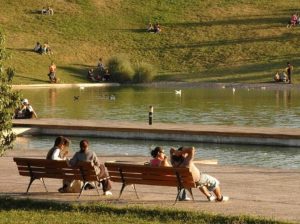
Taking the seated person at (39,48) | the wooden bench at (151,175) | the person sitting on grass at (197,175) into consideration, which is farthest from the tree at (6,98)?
the seated person at (39,48)

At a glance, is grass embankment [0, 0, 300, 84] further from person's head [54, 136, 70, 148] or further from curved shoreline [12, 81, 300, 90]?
person's head [54, 136, 70, 148]

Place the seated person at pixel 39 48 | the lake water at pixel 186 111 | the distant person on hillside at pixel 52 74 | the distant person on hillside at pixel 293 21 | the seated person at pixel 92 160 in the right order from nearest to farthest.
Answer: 1. the seated person at pixel 92 160
2. the lake water at pixel 186 111
3. the distant person on hillside at pixel 52 74
4. the seated person at pixel 39 48
5. the distant person on hillside at pixel 293 21

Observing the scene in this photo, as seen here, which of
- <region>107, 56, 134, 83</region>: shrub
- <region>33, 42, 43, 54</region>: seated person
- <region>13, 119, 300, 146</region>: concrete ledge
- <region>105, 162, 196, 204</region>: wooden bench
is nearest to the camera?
<region>105, 162, 196, 204</region>: wooden bench

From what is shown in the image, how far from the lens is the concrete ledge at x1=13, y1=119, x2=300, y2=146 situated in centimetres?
2877

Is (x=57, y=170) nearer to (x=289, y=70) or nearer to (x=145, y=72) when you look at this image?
(x=289, y=70)

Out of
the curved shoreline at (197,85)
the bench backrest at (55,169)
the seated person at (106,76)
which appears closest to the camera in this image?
the bench backrest at (55,169)

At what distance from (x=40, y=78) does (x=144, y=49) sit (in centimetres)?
1227

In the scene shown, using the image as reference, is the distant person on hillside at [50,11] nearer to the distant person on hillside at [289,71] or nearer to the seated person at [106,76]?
the seated person at [106,76]

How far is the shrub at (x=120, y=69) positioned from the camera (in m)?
68.1

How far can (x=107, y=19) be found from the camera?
81375 millimetres

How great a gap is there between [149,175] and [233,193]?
2.00 metres

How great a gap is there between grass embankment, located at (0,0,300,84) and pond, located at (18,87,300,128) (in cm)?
682

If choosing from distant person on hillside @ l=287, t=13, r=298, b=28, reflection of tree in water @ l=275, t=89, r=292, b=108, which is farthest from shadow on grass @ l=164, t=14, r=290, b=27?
reflection of tree in water @ l=275, t=89, r=292, b=108

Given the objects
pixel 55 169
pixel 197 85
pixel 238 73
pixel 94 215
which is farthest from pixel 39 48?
pixel 94 215
